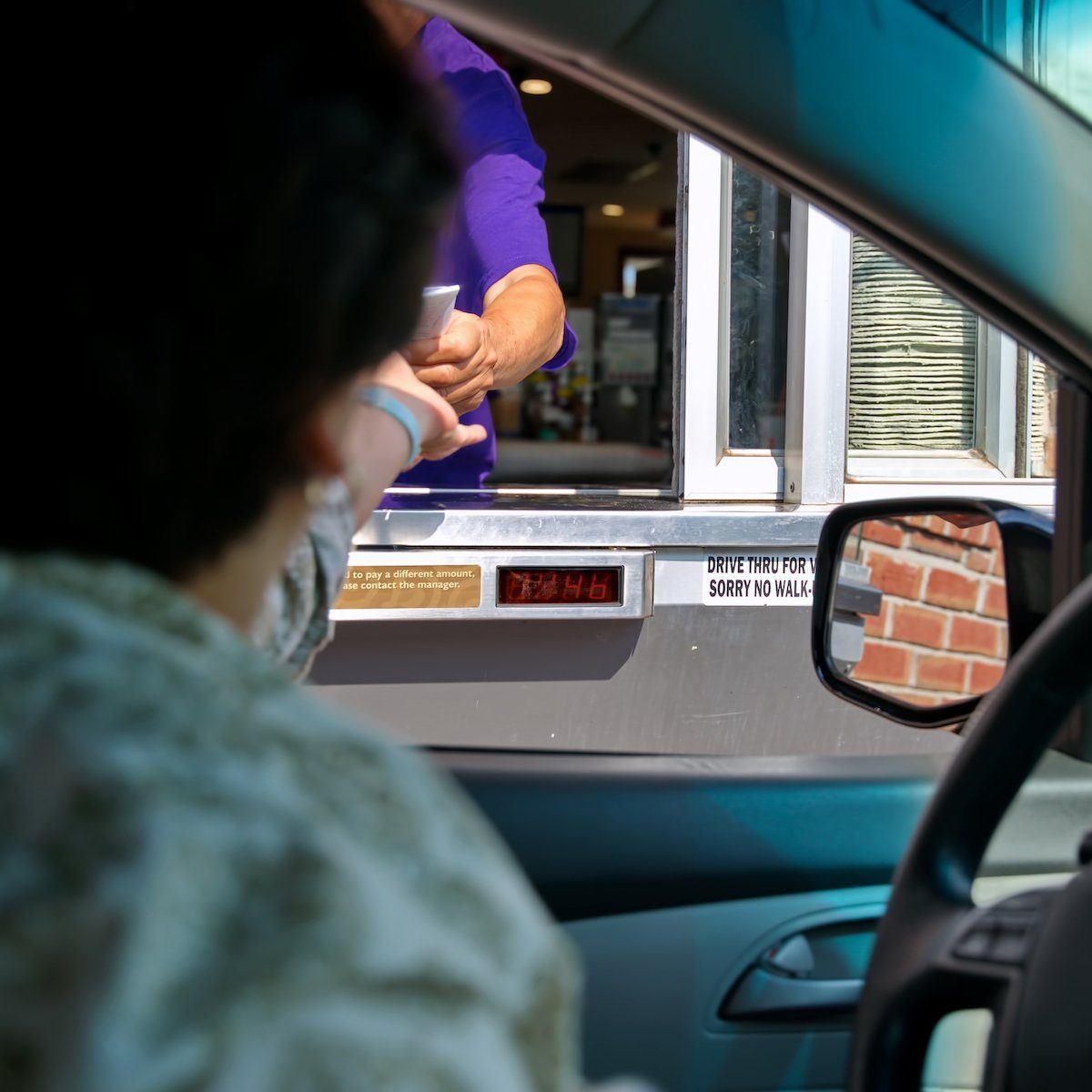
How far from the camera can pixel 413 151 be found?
0.58m

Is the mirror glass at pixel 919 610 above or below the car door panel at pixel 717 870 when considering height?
above

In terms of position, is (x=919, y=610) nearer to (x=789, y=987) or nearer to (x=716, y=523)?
(x=789, y=987)

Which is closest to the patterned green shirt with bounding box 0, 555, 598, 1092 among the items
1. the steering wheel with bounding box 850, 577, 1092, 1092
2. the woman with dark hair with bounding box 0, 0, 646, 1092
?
the woman with dark hair with bounding box 0, 0, 646, 1092

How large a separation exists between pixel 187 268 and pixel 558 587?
186 centimetres

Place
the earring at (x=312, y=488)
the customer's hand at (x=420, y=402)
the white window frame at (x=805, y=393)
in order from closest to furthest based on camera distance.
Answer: the earring at (x=312, y=488)
the customer's hand at (x=420, y=402)
the white window frame at (x=805, y=393)

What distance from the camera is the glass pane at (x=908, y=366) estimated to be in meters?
2.70

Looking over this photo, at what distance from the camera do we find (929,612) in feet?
5.08

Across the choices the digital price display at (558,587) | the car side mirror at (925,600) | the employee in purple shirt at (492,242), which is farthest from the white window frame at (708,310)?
the car side mirror at (925,600)

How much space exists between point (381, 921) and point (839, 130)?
2.18 ft

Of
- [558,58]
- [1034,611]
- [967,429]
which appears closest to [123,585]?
[558,58]

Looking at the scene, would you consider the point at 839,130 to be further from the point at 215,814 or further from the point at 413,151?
the point at 215,814

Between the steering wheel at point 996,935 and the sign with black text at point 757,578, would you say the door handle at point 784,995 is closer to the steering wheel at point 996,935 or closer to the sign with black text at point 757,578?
the steering wheel at point 996,935

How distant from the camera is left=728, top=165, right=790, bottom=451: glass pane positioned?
2.72 m

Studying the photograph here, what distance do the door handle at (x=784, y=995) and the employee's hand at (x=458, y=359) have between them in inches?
38.0
